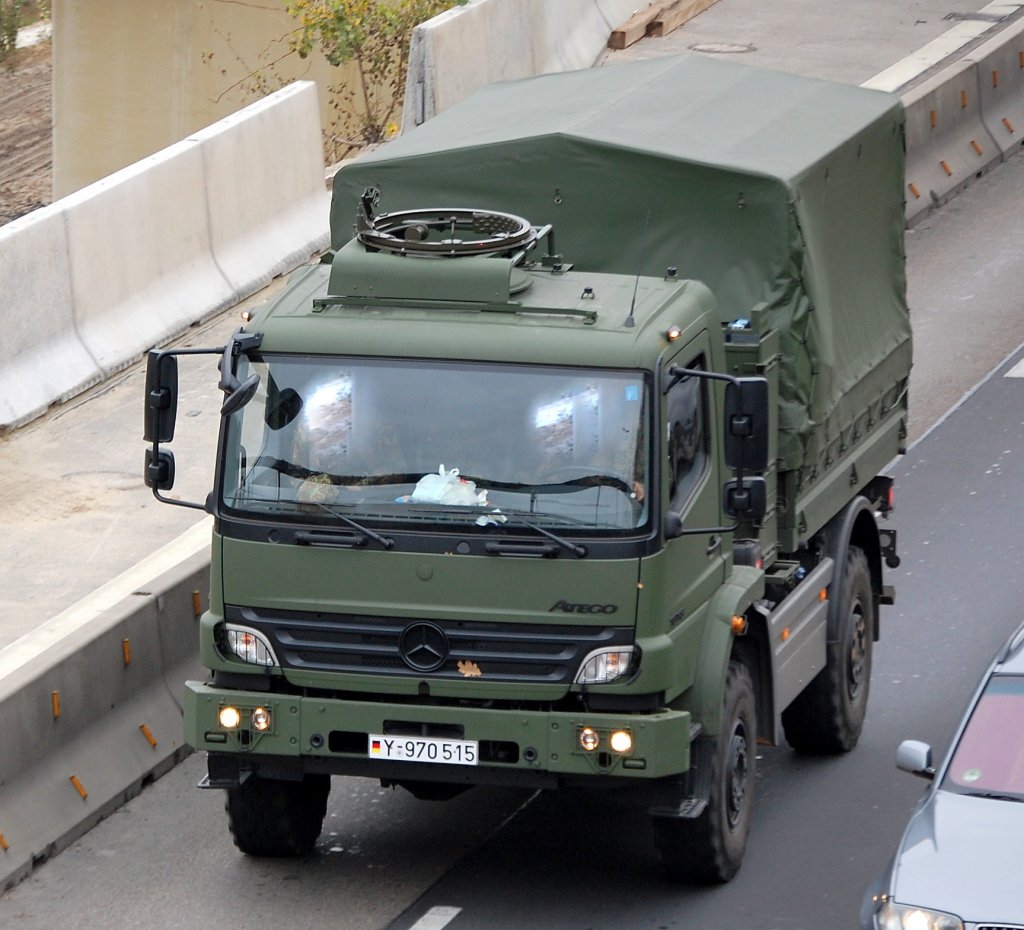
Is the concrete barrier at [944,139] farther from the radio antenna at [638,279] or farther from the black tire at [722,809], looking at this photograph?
the black tire at [722,809]

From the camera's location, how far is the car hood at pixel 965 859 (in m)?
6.89

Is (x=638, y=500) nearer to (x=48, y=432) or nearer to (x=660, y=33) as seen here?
(x=48, y=432)

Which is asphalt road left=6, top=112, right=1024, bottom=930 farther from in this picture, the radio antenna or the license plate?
the radio antenna

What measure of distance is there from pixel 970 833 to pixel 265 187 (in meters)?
11.7

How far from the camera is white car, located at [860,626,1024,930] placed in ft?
22.7

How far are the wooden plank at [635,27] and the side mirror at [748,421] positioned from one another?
679 inches

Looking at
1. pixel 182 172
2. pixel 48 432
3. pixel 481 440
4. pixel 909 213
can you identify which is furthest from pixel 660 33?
pixel 481 440

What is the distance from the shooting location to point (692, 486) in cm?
850

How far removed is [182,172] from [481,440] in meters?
9.18

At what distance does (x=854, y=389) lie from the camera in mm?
10367

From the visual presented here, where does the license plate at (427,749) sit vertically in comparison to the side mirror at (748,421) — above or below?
below

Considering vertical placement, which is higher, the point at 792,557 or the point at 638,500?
the point at 638,500

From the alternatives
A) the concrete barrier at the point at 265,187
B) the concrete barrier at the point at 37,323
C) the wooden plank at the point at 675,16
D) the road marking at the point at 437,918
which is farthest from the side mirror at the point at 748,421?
the wooden plank at the point at 675,16

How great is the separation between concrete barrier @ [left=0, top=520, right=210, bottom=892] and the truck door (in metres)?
2.93
